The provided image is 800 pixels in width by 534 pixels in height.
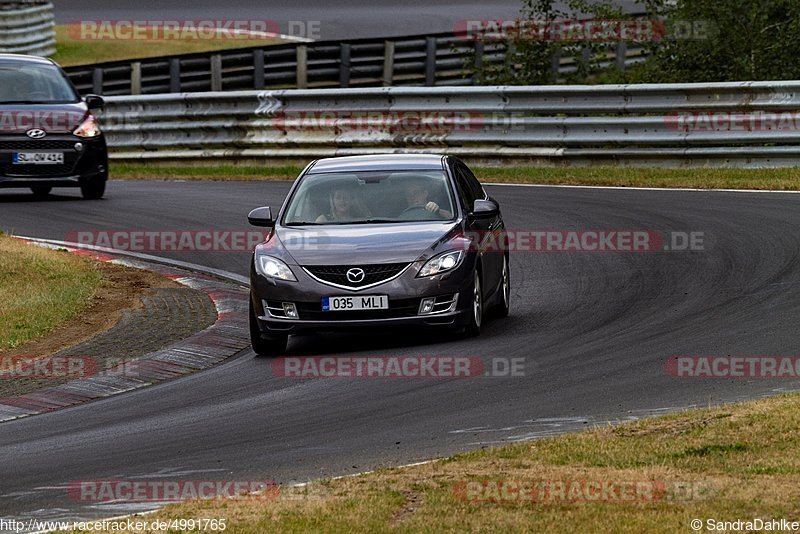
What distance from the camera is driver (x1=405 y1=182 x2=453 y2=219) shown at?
40.5 feet

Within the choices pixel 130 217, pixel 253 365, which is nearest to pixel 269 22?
pixel 130 217

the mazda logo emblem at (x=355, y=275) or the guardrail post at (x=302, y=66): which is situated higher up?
the mazda logo emblem at (x=355, y=275)

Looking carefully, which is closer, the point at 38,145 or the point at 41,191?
the point at 38,145

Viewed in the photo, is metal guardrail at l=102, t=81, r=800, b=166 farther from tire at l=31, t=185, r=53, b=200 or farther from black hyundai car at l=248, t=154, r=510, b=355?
black hyundai car at l=248, t=154, r=510, b=355

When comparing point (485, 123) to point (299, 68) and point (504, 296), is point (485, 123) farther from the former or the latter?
point (504, 296)

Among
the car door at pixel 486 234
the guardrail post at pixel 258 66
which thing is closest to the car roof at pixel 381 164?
the car door at pixel 486 234

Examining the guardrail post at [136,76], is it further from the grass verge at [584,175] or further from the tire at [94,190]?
the tire at [94,190]

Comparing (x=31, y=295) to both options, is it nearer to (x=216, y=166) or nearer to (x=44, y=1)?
(x=216, y=166)

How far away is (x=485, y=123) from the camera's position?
22.6 metres

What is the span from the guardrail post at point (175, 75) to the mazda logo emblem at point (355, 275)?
19785 mm

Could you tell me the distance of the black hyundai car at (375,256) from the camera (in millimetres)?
11406

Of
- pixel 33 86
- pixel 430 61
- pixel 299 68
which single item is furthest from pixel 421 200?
pixel 430 61

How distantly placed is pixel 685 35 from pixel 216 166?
25.3 ft

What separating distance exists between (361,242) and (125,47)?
96.0ft
